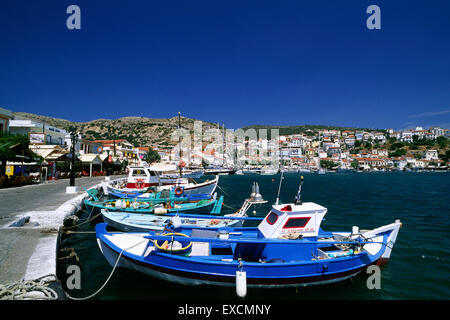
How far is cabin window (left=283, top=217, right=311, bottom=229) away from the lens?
7367 mm

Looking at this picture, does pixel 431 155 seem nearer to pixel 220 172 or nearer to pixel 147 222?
pixel 220 172

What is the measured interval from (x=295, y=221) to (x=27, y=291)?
659cm

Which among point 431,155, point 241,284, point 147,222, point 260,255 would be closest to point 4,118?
point 147,222

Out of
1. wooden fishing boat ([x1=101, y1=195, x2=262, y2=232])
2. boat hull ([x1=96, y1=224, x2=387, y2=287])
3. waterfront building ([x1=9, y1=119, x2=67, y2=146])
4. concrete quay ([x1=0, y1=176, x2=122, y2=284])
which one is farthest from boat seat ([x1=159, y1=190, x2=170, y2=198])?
waterfront building ([x1=9, y1=119, x2=67, y2=146])

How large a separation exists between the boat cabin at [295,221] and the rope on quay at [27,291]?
18.0ft

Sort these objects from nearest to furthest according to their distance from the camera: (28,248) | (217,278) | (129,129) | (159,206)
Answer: (28,248), (217,278), (159,206), (129,129)

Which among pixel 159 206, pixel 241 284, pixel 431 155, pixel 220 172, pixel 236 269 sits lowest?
pixel 220 172

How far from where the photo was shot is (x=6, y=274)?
5.00 metres

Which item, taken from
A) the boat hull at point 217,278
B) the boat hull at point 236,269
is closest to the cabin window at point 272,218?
the boat hull at point 236,269

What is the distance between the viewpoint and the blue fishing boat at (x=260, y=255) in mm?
6650

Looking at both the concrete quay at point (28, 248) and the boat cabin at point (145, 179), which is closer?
the concrete quay at point (28, 248)

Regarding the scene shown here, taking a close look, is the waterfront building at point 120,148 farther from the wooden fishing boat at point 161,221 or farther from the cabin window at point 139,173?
the wooden fishing boat at point 161,221

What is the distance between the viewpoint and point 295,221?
741cm
